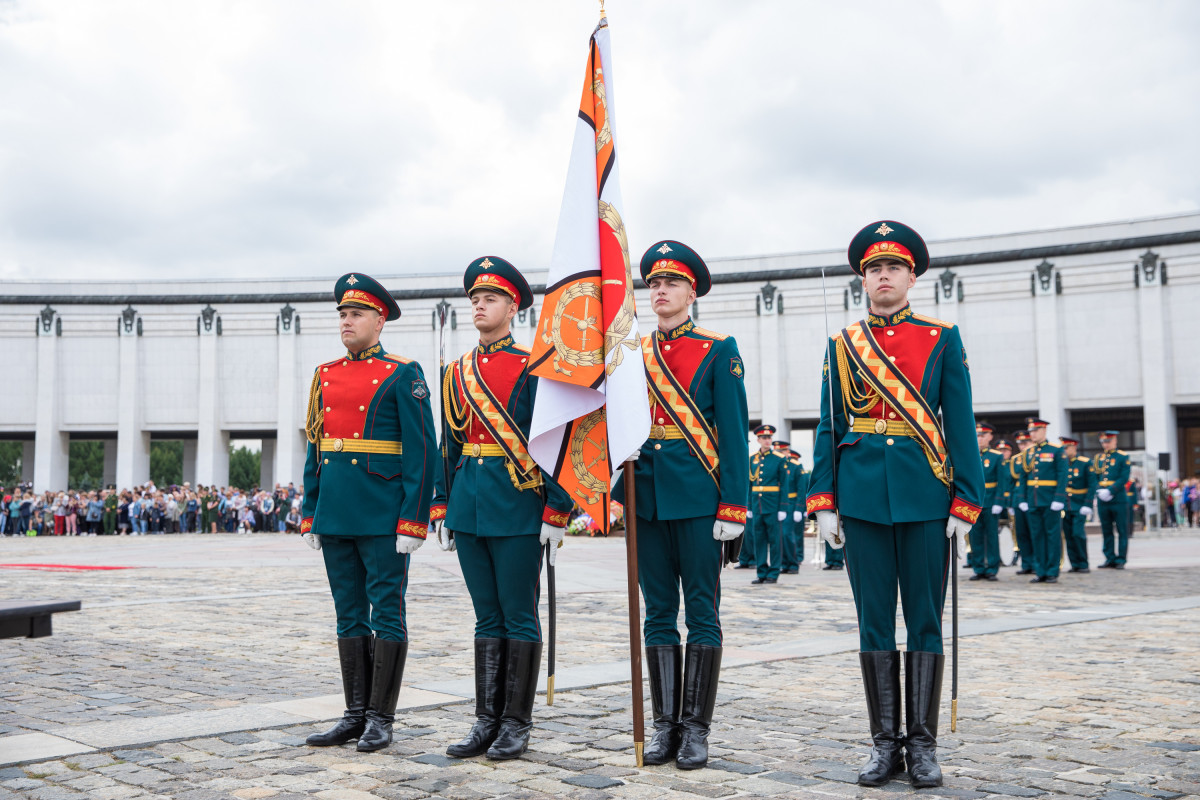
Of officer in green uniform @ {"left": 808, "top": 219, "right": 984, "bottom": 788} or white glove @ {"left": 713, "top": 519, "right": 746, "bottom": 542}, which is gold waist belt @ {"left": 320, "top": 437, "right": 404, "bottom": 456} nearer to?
white glove @ {"left": 713, "top": 519, "right": 746, "bottom": 542}

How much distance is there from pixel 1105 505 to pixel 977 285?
26275 millimetres

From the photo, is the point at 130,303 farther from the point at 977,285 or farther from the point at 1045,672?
the point at 1045,672

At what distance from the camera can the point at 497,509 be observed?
505cm

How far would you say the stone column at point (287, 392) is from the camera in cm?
4847

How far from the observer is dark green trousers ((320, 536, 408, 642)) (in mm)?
5301

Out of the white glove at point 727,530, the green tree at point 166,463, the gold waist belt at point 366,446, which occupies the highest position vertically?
the green tree at point 166,463

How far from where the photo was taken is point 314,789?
4297mm

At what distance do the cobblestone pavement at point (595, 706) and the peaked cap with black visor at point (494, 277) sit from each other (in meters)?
2.21

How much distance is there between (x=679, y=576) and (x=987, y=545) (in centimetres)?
1144

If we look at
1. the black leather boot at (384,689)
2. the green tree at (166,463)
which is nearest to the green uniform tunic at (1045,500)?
the black leather boot at (384,689)

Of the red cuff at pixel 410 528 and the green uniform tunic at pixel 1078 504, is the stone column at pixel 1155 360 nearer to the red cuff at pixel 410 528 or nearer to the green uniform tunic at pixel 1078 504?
the green uniform tunic at pixel 1078 504

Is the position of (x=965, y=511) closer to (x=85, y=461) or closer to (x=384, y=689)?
(x=384, y=689)

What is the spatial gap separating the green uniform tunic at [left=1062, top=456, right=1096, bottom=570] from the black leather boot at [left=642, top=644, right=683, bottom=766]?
13.1 meters

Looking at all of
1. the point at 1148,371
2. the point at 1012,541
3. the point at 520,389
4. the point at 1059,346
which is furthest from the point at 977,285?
the point at 520,389
